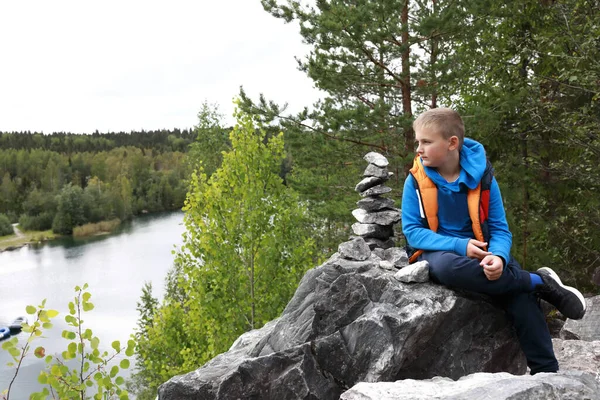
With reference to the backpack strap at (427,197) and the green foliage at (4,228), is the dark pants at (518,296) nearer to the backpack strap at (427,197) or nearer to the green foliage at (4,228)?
the backpack strap at (427,197)

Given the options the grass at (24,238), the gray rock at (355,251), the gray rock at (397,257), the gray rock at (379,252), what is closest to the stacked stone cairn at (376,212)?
the gray rock at (379,252)

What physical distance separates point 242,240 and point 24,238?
227 feet

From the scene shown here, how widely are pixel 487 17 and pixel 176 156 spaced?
4299 inches

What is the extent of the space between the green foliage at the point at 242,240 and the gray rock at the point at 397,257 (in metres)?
4.99

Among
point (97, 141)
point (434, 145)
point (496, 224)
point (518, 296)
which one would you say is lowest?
point (518, 296)

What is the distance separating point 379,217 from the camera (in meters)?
6.02

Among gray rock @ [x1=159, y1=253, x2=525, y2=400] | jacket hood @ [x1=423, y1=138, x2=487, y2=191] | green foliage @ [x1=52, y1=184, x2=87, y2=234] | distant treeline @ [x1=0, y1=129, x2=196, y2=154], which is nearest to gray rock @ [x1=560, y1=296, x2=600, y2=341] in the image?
gray rock @ [x1=159, y1=253, x2=525, y2=400]

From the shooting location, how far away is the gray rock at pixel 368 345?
4.01 m

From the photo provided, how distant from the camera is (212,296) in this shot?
35.2ft

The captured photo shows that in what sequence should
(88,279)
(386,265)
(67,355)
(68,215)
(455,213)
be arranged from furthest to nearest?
(68,215)
(88,279)
(386,265)
(455,213)
(67,355)

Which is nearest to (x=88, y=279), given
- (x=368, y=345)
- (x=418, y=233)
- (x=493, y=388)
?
(x=368, y=345)

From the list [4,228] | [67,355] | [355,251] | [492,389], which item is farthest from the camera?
[4,228]

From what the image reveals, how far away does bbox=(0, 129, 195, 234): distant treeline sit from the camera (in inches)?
2924

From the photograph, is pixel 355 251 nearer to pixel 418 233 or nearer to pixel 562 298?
pixel 418 233
